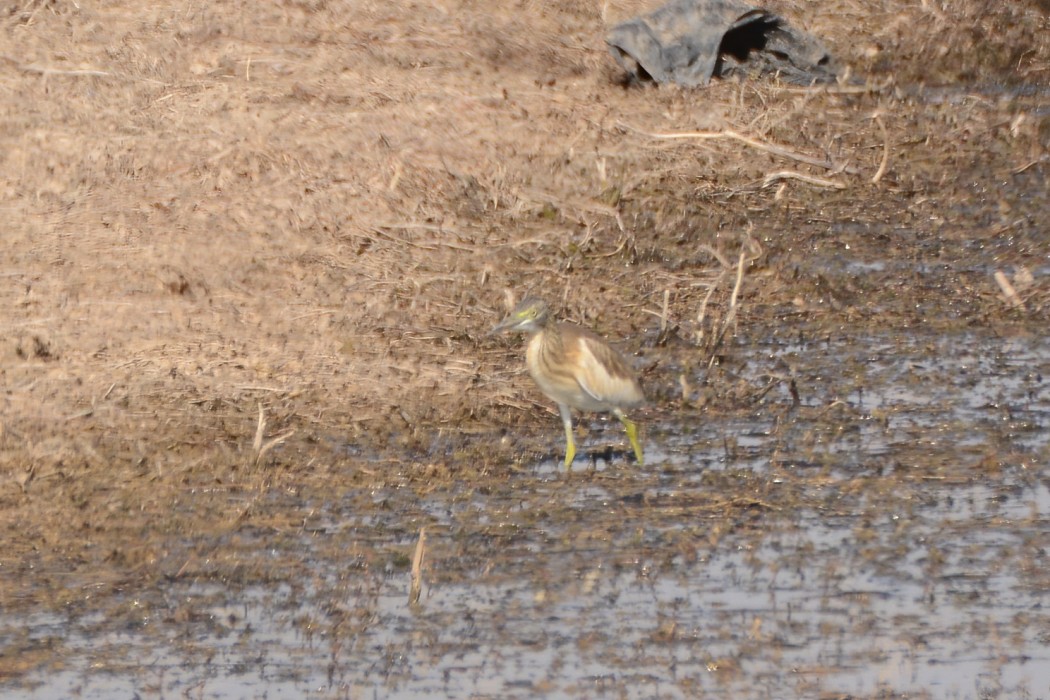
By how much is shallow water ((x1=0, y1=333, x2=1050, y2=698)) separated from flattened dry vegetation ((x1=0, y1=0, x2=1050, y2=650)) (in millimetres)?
318

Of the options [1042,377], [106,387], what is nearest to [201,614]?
[106,387]

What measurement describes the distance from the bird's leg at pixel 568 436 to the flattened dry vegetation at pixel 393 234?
0.55 feet

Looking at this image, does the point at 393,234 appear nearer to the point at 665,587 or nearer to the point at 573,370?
the point at 573,370

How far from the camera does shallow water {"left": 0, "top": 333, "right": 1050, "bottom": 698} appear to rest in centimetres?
557

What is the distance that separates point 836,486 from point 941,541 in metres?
0.66

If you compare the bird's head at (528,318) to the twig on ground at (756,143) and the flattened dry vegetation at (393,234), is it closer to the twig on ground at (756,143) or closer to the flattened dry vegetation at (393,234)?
the flattened dry vegetation at (393,234)

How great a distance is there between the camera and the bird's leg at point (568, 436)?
24.5ft

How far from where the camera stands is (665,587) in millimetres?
6262

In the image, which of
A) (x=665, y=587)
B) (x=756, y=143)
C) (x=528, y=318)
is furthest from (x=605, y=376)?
(x=756, y=143)

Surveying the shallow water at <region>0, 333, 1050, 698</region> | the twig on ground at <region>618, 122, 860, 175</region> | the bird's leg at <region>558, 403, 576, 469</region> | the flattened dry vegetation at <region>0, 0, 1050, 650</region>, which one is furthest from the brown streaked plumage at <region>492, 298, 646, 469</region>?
the twig on ground at <region>618, 122, 860, 175</region>

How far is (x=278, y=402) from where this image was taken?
8.08m

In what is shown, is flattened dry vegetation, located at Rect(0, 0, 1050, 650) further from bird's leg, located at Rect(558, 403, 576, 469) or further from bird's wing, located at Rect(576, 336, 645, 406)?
bird's wing, located at Rect(576, 336, 645, 406)

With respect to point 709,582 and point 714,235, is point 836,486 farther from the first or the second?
point 714,235

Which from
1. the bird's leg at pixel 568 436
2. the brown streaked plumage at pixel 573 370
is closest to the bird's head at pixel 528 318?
the brown streaked plumage at pixel 573 370
